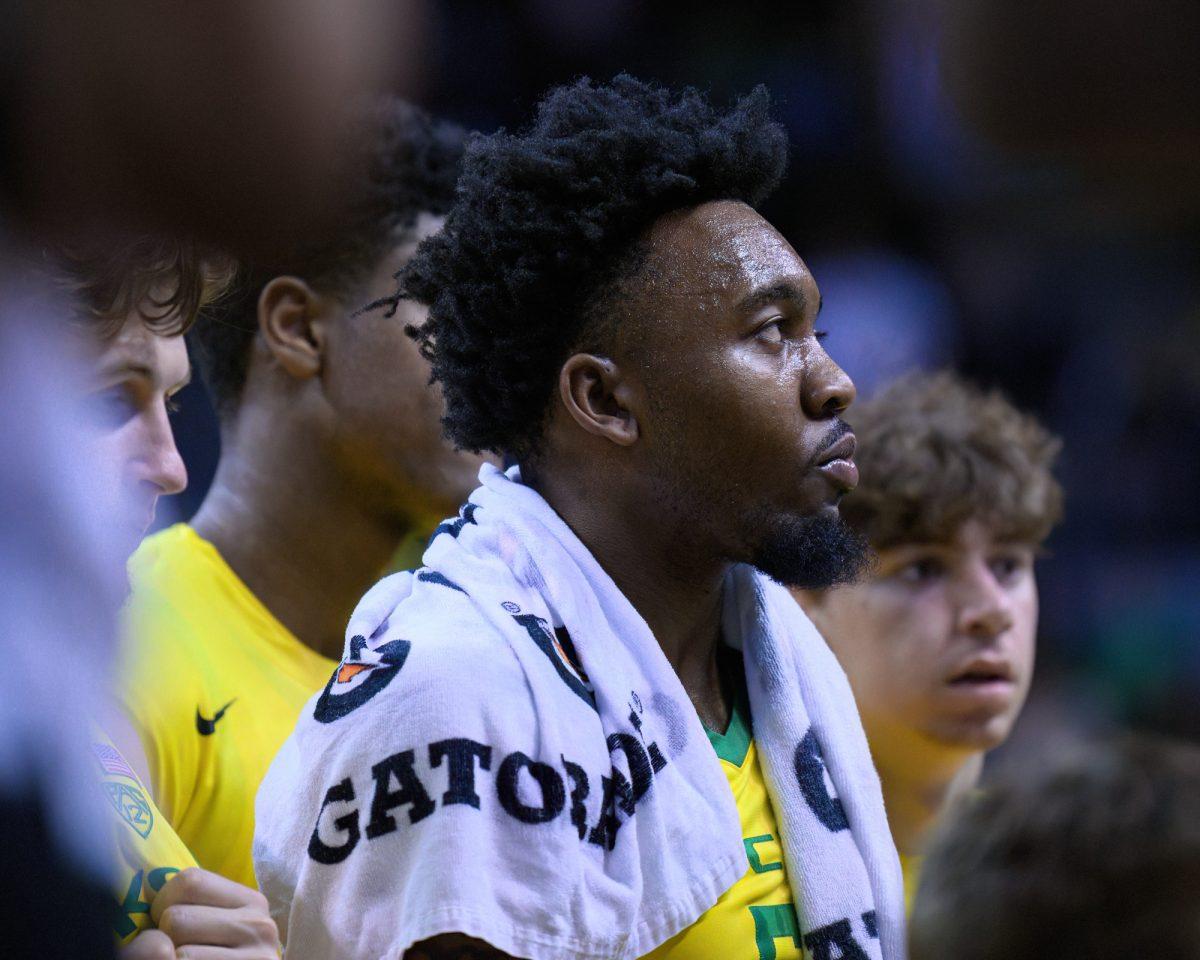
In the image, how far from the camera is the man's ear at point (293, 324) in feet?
11.1

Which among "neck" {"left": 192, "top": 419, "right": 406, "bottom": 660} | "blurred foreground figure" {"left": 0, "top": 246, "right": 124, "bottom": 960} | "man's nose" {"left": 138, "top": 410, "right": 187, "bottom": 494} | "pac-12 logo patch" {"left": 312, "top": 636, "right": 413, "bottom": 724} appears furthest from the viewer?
"neck" {"left": 192, "top": 419, "right": 406, "bottom": 660}

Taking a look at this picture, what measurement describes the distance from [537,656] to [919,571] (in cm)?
154

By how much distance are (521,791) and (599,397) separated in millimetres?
718

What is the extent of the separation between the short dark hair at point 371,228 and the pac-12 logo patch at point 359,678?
1255 mm

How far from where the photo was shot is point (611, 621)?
96.5 inches

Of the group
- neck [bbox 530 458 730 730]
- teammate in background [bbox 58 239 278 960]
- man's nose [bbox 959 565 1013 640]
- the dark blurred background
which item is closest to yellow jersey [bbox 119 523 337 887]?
teammate in background [bbox 58 239 278 960]

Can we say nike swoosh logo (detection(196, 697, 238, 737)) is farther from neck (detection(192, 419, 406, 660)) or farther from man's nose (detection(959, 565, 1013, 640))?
man's nose (detection(959, 565, 1013, 640))

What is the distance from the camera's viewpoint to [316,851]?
2.21m

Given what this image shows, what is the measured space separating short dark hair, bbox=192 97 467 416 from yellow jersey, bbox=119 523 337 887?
433 millimetres

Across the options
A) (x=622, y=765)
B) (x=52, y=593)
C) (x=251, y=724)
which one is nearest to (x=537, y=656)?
(x=622, y=765)

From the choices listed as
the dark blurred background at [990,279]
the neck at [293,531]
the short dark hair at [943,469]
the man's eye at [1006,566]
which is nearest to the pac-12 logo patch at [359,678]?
the neck at [293,531]

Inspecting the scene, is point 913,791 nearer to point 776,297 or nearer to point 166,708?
point 776,297

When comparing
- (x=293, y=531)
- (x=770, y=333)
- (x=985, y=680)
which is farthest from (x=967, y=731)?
(x=293, y=531)

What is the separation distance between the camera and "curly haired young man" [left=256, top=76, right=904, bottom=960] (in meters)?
2.17
